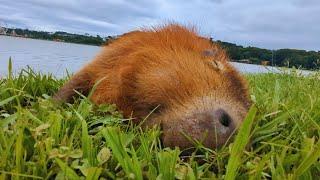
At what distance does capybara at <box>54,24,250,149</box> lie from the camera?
2.87m

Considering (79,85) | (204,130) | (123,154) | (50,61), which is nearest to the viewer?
(123,154)

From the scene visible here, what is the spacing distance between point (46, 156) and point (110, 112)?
123 centimetres

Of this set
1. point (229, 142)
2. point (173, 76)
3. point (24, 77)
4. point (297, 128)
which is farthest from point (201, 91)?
point (24, 77)

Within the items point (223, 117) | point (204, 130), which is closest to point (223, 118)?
point (223, 117)

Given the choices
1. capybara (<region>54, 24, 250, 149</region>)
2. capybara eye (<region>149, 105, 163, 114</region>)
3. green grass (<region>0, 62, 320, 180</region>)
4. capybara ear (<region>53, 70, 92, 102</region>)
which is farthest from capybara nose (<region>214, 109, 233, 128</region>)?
capybara ear (<region>53, 70, 92, 102</region>)

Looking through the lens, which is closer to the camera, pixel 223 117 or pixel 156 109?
pixel 223 117

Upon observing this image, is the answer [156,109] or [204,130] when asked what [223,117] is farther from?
[156,109]

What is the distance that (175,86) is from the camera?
131 inches

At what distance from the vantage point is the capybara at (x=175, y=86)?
287 cm

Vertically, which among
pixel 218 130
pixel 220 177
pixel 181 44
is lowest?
pixel 220 177

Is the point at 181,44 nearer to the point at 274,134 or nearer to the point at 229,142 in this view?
the point at 274,134

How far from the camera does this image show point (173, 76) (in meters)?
3.42

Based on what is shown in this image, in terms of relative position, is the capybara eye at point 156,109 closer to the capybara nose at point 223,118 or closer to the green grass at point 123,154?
the green grass at point 123,154

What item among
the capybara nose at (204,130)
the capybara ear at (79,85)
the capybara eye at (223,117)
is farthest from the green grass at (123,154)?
the capybara ear at (79,85)
